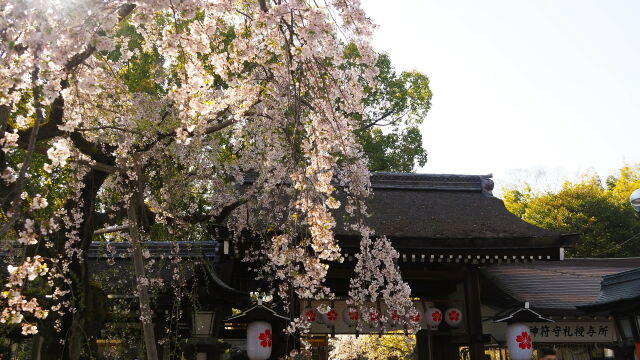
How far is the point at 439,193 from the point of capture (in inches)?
472

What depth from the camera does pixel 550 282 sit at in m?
11.5

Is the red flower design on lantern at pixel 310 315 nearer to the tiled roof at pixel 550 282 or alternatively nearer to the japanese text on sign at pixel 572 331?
the tiled roof at pixel 550 282

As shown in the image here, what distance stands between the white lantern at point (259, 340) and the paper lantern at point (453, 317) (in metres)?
3.23

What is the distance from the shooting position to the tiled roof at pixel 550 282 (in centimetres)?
1045

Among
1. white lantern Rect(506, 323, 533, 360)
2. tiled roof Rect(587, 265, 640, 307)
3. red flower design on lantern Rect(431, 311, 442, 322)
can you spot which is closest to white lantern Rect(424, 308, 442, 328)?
red flower design on lantern Rect(431, 311, 442, 322)

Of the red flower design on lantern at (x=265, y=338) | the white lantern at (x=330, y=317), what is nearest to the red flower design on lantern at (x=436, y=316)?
the white lantern at (x=330, y=317)

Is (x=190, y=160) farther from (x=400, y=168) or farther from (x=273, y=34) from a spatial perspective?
(x=400, y=168)

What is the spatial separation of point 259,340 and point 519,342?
3989 millimetres

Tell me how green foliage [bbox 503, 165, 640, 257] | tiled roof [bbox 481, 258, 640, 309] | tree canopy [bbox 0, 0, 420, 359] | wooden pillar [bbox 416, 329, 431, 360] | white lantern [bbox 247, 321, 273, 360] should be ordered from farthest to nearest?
green foliage [bbox 503, 165, 640, 257]
tiled roof [bbox 481, 258, 640, 309]
wooden pillar [bbox 416, 329, 431, 360]
white lantern [bbox 247, 321, 273, 360]
tree canopy [bbox 0, 0, 420, 359]

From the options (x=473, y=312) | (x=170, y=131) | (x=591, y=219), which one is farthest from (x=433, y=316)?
(x=591, y=219)

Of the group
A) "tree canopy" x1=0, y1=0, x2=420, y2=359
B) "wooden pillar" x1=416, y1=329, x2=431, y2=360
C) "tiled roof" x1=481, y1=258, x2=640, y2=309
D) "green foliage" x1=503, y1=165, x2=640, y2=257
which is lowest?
"wooden pillar" x1=416, y1=329, x2=431, y2=360

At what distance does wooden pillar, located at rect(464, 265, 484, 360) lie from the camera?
9.31 m

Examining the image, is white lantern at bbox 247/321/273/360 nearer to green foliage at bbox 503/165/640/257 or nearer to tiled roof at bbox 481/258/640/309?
tiled roof at bbox 481/258/640/309

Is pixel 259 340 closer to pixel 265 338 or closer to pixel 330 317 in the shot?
pixel 265 338
